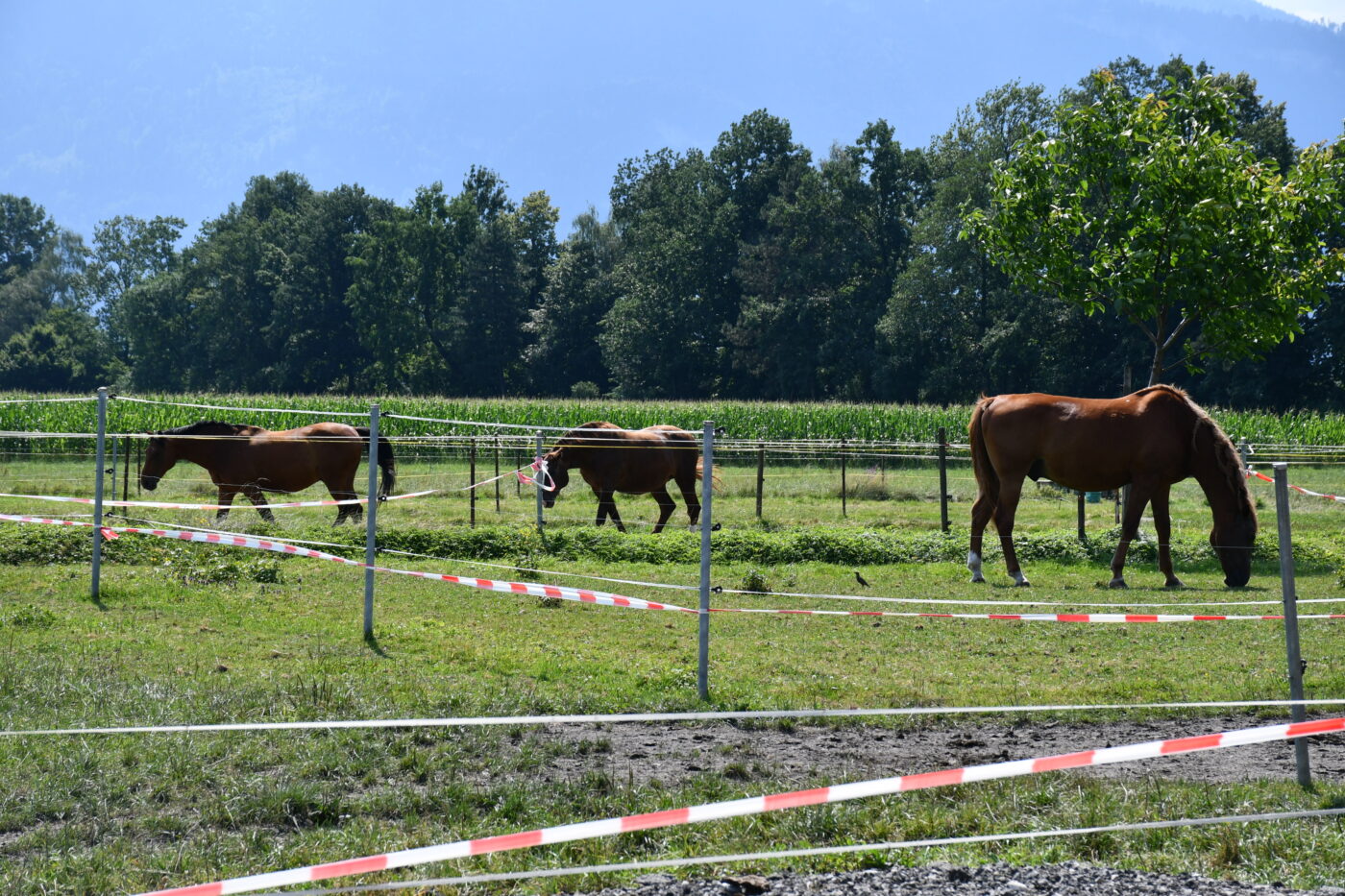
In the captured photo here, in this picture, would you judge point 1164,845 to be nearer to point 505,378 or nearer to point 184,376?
point 505,378

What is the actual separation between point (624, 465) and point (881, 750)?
11.3m

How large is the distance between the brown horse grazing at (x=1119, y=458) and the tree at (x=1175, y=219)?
3672 millimetres

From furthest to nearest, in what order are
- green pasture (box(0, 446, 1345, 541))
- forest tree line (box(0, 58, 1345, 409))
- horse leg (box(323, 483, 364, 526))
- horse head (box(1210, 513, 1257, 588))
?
forest tree line (box(0, 58, 1345, 409)) → green pasture (box(0, 446, 1345, 541)) → horse leg (box(323, 483, 364, 526)) → horse head (box(1210, 513, 1257, 588))

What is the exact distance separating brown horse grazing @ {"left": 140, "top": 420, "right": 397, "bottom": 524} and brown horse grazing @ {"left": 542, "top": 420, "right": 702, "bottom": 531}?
2.74 m

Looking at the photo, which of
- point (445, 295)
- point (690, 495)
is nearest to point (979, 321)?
point (445, 295)

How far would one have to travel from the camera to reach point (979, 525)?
541 inches

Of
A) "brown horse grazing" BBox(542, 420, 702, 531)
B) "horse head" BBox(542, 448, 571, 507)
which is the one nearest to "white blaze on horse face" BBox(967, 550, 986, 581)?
"brown horse grazing" BBox(542, 420, 702, 531)

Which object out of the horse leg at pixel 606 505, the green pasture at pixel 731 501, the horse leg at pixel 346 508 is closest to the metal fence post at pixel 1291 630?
the green pasture at pixel 731 501

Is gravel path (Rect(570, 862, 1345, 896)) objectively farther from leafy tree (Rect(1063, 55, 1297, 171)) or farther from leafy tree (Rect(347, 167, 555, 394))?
leafy tree (Rect(347, 167, 555, 394))

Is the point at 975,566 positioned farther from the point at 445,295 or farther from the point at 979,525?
the point at 445,295

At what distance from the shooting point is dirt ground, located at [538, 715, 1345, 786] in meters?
5.81

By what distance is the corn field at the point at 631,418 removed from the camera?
31781 millimetres

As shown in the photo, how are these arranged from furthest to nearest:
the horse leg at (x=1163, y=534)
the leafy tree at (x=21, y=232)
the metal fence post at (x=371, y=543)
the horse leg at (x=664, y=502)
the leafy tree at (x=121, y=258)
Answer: the leafy tree at (x=21, y=232) < the leafy tree at (x=121, y=258) < the horse leg at (x=664, y=502) < the horse leg at (x=1163, y=534) < the metal fence post at (x=371, y=543)

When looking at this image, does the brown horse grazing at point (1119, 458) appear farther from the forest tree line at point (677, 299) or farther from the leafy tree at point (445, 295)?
the leafy tree at point (445, 295)
